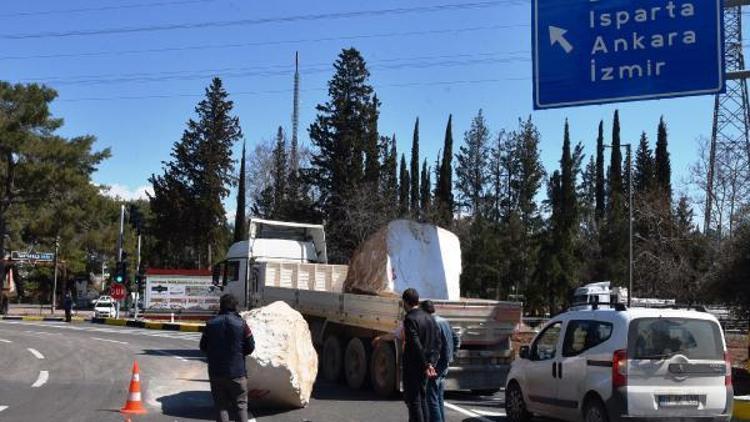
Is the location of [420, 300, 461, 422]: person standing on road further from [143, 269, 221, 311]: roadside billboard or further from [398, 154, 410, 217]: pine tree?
[398, 154, 410, 217]: pine tree

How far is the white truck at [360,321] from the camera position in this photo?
14.2m

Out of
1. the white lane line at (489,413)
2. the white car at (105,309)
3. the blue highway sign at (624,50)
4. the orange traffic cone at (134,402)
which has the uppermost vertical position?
the blue highway sign at (624,50)

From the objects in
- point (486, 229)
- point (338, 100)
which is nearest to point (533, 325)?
point (486, 229)

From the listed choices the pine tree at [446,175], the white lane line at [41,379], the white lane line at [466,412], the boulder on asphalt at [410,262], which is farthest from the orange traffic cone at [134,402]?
the pine tree at [446,175]

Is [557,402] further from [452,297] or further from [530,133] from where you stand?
[530,133]

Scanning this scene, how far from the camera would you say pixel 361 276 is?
1689 cm

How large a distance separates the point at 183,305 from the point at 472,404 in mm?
32969

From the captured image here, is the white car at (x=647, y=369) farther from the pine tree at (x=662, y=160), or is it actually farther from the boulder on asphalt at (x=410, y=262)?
the pine tree at (x=662, y=160)

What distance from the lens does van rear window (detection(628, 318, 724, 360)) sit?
30.9 feet

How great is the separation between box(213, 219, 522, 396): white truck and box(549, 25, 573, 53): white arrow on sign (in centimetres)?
465

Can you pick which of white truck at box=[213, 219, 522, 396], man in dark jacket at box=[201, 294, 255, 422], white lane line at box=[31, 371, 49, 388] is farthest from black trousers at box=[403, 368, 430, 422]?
white lane line at box=[31, 371, 49, 388]

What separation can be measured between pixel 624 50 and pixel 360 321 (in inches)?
270

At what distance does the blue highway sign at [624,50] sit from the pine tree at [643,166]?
6225 centimetres

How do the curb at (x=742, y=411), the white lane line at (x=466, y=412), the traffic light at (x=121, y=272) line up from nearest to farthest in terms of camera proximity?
the curb at (x=742, y=411)
the white lane line at (x=466, y=412)
the traffic light at (x=121, y=272)
